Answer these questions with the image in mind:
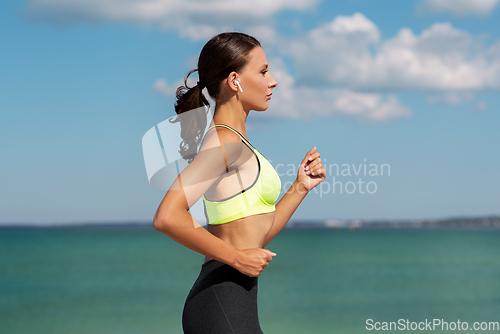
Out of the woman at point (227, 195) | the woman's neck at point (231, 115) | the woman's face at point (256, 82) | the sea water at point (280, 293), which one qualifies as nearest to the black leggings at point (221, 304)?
the woman at point (227, 195)

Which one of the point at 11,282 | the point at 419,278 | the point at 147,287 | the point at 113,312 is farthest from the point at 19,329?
the point at 419,278

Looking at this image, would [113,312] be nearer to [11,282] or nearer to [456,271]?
[11,282]

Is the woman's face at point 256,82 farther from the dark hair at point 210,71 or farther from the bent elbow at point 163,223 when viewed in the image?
the bent elbow at point 163,223

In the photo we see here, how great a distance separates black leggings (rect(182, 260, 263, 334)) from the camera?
1.96m

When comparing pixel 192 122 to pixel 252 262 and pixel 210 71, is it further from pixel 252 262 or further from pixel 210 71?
pixel 252 262

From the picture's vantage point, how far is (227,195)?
2035 millimetres

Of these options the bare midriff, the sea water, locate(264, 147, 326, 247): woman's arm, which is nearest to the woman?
the bare midriff

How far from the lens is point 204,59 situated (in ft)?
7.39

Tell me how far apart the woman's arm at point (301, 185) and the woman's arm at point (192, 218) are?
59 cm

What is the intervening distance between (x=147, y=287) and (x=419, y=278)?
16.2 m

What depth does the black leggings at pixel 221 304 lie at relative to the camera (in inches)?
77.2

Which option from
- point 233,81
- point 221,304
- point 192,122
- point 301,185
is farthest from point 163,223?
point 301,185

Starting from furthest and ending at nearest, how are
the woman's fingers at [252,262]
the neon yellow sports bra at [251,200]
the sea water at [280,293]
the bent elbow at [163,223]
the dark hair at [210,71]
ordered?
the sea water at [280,293], the dark hair at [210,71], the neon yellow sports bra at [251,200], the woman's fingers at [252,262], the bent elbow at [163,223]

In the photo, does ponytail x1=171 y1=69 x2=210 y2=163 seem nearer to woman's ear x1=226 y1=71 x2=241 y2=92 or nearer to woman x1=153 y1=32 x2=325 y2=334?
woman x1=153 y1=32 x2=325 y2=334
